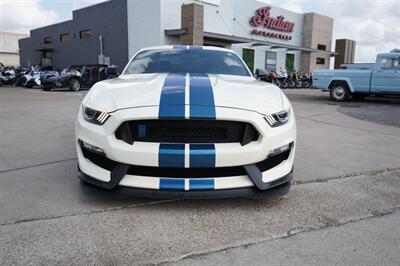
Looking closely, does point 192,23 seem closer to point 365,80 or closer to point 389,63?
point 365,80

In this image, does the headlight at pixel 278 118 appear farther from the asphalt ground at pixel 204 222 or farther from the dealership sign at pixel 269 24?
the dealership sign at pixel 269 24

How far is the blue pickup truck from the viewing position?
1212 cm

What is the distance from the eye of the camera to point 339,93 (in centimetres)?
1361

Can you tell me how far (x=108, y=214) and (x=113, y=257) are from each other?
0.62 metres

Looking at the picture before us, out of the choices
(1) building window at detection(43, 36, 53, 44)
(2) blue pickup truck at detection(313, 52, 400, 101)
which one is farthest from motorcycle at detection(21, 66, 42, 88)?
(2) blue pickup truck at detection(313, 52, 400, 101)

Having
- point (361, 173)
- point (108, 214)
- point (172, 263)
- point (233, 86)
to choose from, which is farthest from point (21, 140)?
point (361, 173)

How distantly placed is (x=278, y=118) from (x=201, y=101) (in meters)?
0.68

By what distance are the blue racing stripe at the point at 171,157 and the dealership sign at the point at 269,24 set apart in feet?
80.8

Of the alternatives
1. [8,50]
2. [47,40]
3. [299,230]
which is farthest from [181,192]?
[8,50]

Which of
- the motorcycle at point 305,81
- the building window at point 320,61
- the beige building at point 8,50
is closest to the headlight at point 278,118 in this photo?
the motorcycle at point 305,81

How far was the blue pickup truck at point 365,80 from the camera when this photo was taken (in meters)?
12.1

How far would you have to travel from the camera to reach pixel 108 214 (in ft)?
8.68

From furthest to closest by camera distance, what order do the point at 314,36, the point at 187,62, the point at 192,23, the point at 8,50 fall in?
the point at 8,50
the point at 314,36
the point at 192,23
the point at 187,62

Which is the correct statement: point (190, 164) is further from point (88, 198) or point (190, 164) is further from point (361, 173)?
point (361, 173)
